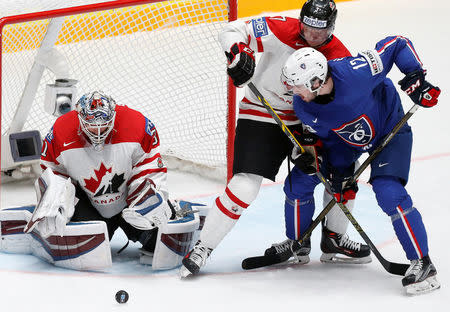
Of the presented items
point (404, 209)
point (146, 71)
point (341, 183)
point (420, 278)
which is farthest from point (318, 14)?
point (146, 71)

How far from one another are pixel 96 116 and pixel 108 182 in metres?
0.31

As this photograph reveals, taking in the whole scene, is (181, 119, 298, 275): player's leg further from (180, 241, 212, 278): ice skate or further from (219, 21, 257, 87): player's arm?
(219, 21, 257, 87): player's arm

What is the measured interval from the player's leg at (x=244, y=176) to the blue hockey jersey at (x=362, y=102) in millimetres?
200

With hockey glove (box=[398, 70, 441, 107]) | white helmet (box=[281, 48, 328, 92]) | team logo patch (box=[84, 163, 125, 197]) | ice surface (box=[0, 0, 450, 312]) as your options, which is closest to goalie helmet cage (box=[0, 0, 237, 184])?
ice surface (box=[0, 0, 450, 312])

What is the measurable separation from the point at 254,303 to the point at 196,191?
1.45 meters

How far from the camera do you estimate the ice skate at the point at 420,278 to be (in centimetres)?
309

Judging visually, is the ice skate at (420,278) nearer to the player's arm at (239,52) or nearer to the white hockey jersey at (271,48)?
the white hockey jersey at (271,48)

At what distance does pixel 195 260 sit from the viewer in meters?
3.31

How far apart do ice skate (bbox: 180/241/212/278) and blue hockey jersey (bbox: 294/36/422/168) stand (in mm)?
640

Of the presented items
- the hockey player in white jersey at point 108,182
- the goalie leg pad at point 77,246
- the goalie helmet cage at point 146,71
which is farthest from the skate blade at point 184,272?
the goalie helmet cage at point 146,71

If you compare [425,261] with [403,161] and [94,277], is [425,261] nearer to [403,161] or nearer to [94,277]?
[403,161]

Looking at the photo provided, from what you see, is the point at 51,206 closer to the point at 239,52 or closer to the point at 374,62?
the point at 239,52

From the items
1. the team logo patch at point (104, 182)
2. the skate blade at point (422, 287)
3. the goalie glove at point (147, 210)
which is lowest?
the skate blade at point (422, 287)

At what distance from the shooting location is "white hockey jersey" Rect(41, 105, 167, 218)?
11.1 ft
